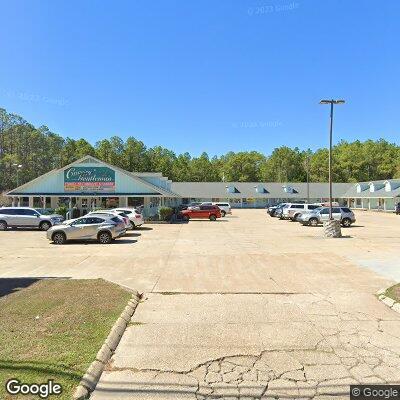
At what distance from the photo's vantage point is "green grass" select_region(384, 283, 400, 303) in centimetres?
892

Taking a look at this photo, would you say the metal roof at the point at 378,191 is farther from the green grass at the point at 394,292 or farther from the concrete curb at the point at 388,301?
the concrete curb at the point at 388,301

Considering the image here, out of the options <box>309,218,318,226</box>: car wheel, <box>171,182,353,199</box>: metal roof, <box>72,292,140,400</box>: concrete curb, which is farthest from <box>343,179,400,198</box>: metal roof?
<box>72,292,140,400</box>: concrete curb

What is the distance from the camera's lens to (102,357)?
5574 mm

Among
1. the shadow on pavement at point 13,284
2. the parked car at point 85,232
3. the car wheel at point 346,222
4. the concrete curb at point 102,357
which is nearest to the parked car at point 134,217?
the parked car at point 85,232

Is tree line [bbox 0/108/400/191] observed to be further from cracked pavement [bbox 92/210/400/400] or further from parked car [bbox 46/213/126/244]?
cracked pavement [bbox 92/210/400/400]

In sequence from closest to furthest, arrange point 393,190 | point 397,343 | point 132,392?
1. point 132,392
2. point 397,343
3. point 393,190

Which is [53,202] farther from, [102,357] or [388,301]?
[102,357]

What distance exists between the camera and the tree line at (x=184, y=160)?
3967 inches

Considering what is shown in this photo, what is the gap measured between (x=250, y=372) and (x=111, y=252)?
42.5 feet

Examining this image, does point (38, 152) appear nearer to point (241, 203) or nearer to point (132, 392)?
point (241, 203)

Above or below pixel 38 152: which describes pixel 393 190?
below

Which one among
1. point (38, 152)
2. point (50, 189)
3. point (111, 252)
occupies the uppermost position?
point (38, 152)

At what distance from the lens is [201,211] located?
42.5 m

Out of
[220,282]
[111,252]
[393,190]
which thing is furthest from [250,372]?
[393,190]
